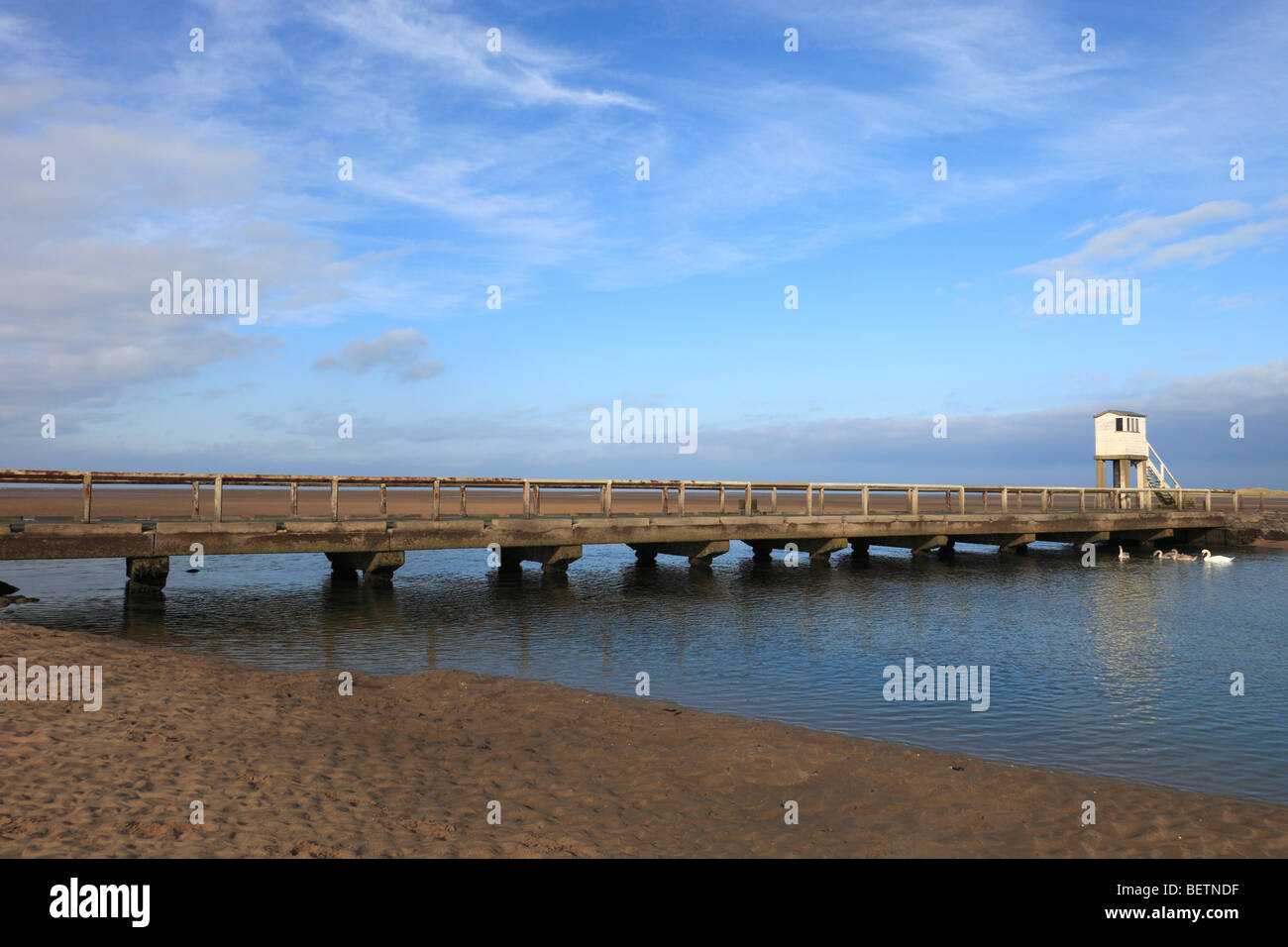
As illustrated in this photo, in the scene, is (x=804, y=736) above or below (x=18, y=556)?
below

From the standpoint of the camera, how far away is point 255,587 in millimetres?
21328

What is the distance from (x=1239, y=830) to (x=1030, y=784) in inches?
60.7

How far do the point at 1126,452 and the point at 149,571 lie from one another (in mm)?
40799

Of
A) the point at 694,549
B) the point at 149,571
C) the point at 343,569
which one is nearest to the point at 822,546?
the point at 694,549

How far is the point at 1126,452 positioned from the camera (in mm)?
40281

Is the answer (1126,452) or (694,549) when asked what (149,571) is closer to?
(694,549)

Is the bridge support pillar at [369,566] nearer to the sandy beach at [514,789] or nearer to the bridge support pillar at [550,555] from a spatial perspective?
the bridge support pillar at [550,555]

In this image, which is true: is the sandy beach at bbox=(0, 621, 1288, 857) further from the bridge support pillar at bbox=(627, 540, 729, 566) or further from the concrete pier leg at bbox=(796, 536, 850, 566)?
the concrete pier leg at bbox=(796, 536, 850, 566)

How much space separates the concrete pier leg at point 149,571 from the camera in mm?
18234

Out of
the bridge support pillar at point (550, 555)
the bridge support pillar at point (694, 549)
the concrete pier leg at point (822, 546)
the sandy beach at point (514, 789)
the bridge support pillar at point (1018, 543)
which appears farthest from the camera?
the bridge support pillar at point (1018, 543)

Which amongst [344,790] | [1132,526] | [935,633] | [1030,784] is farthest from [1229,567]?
[344,790]

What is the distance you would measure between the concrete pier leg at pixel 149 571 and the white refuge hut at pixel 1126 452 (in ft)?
131

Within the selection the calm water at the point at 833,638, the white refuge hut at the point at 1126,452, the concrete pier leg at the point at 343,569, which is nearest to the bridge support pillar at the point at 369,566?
the concrete pier leg at the point at 343,569
